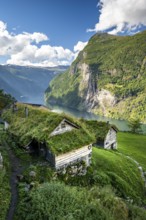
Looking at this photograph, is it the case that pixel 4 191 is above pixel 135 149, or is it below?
above

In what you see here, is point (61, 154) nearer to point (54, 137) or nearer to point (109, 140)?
point (54, 137)

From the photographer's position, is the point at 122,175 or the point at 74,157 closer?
the point at 74,157

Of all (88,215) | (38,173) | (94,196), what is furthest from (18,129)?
(88,215)

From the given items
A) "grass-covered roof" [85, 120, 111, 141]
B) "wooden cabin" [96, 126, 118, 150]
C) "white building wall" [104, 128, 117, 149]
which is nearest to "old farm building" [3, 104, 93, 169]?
"grass-covered roof" [85, 120, 111, 141]

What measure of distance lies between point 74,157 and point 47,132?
449 centimetres

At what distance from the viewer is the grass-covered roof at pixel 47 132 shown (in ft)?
86.3

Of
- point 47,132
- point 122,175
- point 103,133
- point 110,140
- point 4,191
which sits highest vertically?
point 47,132

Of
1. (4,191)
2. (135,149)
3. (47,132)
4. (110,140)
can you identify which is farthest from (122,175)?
(135,149)

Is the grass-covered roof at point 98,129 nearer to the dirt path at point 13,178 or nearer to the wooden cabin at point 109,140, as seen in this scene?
the wooden cabin at point 109,140

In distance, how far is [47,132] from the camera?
1053 inches

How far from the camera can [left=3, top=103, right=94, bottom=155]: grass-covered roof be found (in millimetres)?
26312

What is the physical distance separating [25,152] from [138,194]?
1675cm

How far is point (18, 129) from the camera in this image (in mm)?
30766

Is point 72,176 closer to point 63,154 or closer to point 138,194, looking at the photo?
point 63,154
